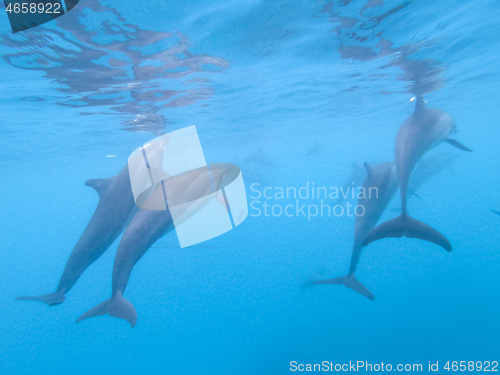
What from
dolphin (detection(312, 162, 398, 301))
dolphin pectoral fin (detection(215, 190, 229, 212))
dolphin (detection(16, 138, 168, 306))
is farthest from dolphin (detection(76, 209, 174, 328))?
dolphin (detection(312, 162, 398, 301))

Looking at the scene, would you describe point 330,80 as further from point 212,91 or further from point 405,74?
point 212,91

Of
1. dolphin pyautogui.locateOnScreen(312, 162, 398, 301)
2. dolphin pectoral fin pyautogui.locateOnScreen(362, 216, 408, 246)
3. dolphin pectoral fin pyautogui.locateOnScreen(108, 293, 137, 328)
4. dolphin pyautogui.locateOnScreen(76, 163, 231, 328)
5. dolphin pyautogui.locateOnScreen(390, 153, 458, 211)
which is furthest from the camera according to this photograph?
dolphin pyautogui.locateOnScreen(390, 153, 458, 211)

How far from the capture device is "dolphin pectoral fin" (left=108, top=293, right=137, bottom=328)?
4.36m

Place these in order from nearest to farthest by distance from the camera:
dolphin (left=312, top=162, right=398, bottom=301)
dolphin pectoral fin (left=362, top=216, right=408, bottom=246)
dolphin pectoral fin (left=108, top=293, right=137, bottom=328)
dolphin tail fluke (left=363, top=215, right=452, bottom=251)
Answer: dolphin pectoral fin (left=108, top=293, right=137, bottom=328)
dolphin tail fluke (left=363, top=215, right=452, bottom=251)
dolphin pectoral fin (left=362, top=216, right=408, bottom=246)
dolphin (left=312, top=162, right=398, bottom=301)

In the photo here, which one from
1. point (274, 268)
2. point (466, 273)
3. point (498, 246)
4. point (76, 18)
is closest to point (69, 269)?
point (76, 18)

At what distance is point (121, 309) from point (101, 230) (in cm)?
146

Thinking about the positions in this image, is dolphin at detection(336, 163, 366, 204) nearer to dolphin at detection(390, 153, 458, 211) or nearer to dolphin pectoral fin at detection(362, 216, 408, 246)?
dolphin at detection(390, 153, 458, 211)

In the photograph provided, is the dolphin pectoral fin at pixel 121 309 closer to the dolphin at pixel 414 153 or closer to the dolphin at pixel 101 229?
the dolphin at pixel 101 229

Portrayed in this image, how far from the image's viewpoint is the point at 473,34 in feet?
28.2

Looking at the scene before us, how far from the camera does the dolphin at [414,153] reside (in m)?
4.78

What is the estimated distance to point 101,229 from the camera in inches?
186

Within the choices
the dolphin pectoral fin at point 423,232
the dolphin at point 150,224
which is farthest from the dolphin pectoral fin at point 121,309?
the dolphin pectoral fin at point 423,232

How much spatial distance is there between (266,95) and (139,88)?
244 inches

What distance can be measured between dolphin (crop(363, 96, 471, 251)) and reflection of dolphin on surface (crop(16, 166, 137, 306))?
4.74m
